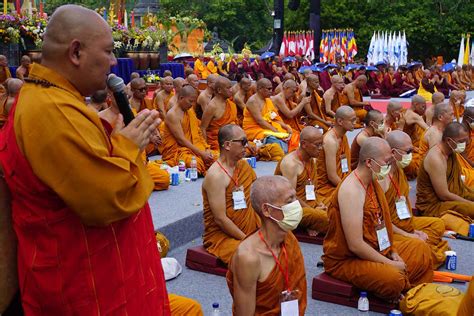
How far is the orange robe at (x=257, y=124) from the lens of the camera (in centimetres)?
977

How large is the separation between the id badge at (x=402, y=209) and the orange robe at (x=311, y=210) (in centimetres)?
75

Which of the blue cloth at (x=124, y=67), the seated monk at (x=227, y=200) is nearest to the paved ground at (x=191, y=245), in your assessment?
the seated monk at (x=227, y=200)

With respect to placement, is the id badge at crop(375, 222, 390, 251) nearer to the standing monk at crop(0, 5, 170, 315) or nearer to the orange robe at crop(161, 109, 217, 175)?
the standing monk at crop(0, 5, 170, 315)

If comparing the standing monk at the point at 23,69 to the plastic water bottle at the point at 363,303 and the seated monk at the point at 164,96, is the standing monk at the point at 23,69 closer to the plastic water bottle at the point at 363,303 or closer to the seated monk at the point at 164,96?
the seated monk at the point at 164,96

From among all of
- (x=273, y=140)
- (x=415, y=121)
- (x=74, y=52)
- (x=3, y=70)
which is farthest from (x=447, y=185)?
(x=3, y=70)

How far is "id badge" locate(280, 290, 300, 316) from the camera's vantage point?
3197 mm

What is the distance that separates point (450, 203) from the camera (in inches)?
241

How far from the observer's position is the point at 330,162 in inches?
255

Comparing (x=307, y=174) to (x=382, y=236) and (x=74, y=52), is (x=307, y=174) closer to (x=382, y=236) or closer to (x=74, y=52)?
(x=382, y=236)

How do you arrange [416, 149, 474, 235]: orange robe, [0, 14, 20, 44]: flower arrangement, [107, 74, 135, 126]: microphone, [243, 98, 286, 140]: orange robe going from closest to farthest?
1. [107, 74, 135, 126]: microphone
2. [416, 149, 474, 235]: orange robe
3. [243, 98, 286, 140]: orange robe
4. [0, 14, 20, 44]: flower arrangement

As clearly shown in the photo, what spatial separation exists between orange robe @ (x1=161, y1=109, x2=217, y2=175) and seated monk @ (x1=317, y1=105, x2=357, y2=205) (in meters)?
1.92

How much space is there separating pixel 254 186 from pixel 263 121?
6.41 m

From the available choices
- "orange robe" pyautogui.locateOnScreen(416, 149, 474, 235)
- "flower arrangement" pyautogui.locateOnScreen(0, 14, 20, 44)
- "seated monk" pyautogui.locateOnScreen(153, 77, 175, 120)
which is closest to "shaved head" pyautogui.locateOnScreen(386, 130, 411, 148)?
"orange robe" pyautogui.locateOnScreen(416, 149, 474, 235)

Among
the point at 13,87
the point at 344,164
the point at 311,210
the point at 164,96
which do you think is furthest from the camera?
the point at 164,96
